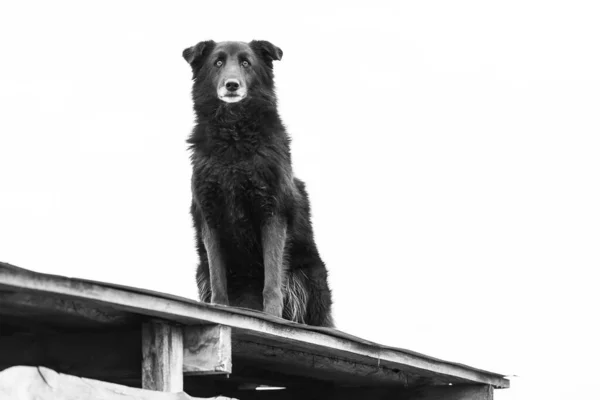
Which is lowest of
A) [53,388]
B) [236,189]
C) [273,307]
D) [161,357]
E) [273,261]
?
[53,388]

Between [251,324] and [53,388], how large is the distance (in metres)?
1.47

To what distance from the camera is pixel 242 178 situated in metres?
8.08

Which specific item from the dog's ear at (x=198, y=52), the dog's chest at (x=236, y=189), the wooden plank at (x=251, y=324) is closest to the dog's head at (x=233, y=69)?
the dog's ear at (x=198, y=52)

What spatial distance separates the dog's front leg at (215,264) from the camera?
8172 millimetres

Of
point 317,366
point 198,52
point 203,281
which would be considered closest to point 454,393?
point 317,366

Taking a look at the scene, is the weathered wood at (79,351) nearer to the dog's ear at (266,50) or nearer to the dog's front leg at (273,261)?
the dog's front leg at (273,261)

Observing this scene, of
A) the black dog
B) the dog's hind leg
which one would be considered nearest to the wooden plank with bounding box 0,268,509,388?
the black dog

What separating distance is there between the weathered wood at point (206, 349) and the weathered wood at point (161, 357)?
3.1 inches

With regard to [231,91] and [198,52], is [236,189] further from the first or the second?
[198,52]

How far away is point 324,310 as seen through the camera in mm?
8930

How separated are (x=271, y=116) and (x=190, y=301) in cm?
308

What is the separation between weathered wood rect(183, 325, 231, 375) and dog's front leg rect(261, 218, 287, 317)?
220 centimetres

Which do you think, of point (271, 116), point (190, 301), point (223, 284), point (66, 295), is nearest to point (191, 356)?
point (190, 301)

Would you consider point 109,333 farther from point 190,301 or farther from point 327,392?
point 327,392
